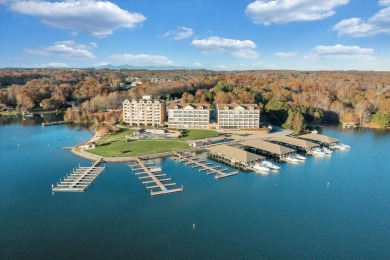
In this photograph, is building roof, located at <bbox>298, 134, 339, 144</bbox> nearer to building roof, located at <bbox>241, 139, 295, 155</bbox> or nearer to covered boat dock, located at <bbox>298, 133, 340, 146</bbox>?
covered boat dock, located at <bbox>298, 133, 340, 146</bbox>

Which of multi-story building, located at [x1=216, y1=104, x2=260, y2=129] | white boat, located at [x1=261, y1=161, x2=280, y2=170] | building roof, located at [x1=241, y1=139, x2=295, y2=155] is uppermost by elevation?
multi-story building, located at [x1=216, y1=104, x2=260, y2=129]

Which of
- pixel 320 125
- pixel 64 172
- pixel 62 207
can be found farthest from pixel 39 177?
pixel 320 125

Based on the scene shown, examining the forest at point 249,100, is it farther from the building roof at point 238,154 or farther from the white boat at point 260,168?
the white boat at point 260,168

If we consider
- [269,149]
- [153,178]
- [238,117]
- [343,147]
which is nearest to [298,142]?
[269,149]

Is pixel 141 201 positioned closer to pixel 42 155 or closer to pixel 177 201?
pixel 177 201

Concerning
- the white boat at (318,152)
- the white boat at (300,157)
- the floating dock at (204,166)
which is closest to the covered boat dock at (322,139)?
the white boat at (318,152)

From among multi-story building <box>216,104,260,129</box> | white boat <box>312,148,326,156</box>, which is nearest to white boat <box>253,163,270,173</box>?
white boat <box>312,148,326,156</box>
